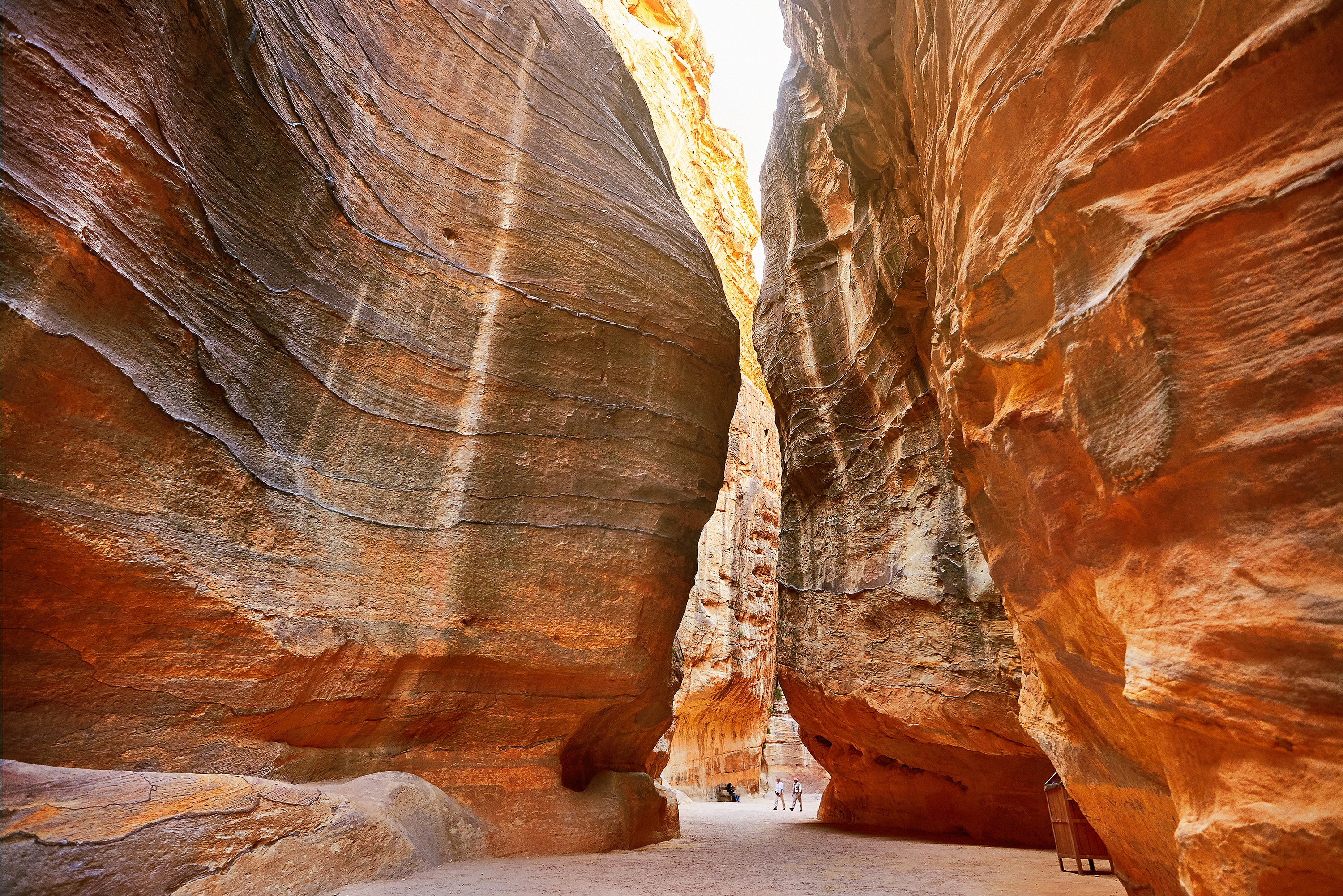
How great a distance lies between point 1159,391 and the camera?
2.58m

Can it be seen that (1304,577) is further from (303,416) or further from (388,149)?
(388,149)

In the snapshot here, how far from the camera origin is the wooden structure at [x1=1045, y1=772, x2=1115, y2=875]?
18.7ft

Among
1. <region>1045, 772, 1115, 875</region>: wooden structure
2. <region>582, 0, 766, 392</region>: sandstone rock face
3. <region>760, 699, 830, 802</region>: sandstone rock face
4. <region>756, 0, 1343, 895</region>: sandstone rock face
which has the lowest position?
<region>760, 699, 830, 802</region>: sandstone rock face

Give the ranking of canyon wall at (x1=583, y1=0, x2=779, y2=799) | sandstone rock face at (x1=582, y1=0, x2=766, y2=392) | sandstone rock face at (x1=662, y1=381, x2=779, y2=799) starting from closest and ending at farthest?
sandstone rock face at (x1=662, y1=381, x2=779, y2=799)
canyon wall at (x1=583, y1=0, x2=779, y2=799)
sandstone rock face at (x1=582, y1=0, x2=766, y2=392)

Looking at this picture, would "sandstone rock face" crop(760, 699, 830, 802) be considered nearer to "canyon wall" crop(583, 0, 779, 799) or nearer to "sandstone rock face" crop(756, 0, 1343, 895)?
"canyon wall" crop(583, 0, 779, 799)

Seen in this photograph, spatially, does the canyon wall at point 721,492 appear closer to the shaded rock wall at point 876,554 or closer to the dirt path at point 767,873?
the shaded rock wall at point 876,554

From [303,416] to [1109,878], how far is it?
7.16 m

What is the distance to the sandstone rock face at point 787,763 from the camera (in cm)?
2523

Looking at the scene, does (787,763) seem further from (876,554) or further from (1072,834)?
(1072,834)

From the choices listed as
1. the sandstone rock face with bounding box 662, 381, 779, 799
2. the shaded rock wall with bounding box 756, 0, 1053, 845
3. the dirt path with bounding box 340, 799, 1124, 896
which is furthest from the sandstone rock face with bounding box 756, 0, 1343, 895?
the sandstone rock face with bounding box 662, 381, 779, 799

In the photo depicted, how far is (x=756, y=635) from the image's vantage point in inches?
928

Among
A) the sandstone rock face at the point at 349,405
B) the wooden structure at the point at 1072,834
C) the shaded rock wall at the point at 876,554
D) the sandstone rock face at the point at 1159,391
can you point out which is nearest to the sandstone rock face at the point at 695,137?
the shaded rock wall at the point at 876,554

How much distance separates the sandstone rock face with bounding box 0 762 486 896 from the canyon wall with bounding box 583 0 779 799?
A: 1452cm

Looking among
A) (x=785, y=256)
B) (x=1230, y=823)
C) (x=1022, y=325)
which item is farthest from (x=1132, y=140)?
(x=785, y=256)
